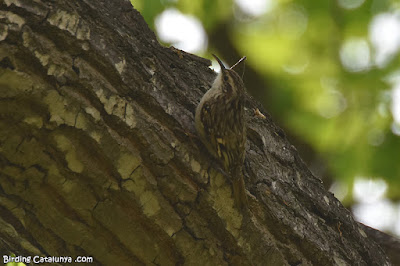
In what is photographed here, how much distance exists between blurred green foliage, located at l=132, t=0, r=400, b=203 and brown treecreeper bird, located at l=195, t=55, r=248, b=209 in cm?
42

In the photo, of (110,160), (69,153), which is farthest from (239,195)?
(69,153)

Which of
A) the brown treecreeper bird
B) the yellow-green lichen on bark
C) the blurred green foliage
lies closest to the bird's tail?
the brown treecreeper bird

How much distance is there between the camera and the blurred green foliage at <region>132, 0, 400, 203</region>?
9.97 feet

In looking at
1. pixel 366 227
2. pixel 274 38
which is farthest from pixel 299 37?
pixel 366 227

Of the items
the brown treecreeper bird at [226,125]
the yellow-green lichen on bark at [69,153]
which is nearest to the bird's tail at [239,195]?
the brown treecreeper bird at [226,125]

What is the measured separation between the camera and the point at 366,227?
3.04 m

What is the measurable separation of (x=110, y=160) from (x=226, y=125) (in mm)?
1061

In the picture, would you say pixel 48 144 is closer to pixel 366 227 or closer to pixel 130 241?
pixel 130 241

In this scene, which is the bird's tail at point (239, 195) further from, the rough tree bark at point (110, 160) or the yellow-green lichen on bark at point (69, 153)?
the yellow-green lichen on bark at point (69, 153)

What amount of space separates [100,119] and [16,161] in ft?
1.10

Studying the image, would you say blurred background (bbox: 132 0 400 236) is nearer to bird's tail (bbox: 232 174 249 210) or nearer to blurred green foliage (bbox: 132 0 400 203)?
blurred green foliage (bbox: 132 0 400 203)

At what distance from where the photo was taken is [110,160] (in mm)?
2025

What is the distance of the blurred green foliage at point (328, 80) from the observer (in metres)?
3.04

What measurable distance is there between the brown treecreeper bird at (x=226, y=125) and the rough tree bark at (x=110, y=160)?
0.08 metres
